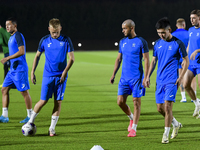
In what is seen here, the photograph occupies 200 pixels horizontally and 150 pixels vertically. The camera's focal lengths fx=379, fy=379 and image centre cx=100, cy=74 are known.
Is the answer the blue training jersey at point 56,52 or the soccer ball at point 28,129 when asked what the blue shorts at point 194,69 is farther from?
the soccer ball at point 28,129

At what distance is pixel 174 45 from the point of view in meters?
5.91

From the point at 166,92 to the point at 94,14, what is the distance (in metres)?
40.8

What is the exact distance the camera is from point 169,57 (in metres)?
5.94

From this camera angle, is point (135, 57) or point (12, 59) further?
point (12, 59)

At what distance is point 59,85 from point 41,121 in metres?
1.69

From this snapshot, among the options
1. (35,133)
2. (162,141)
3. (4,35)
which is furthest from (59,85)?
(4,35)

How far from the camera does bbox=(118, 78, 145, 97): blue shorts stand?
21.6 feet

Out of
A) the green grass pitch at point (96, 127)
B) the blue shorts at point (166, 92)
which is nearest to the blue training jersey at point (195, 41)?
the green grass pitch at point (96, 127)

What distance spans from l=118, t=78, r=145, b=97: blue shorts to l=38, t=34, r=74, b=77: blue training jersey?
3.55 feet

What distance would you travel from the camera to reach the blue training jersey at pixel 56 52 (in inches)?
255

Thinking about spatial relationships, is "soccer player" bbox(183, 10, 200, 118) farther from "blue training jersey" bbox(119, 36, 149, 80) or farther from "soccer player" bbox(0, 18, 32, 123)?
"soccer player" bbox(0, 18, 32, 123)

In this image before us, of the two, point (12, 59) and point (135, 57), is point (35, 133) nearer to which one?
point (12, 59)

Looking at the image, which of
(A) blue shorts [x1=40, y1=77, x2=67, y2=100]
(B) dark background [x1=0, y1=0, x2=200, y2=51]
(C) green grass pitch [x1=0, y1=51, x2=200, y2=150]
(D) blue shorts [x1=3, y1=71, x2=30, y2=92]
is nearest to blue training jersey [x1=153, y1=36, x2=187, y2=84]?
(C) green grass pitch [x1=0, y1=51, x2=200, y2=150]

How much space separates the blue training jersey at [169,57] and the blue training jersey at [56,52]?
60.7 inches
